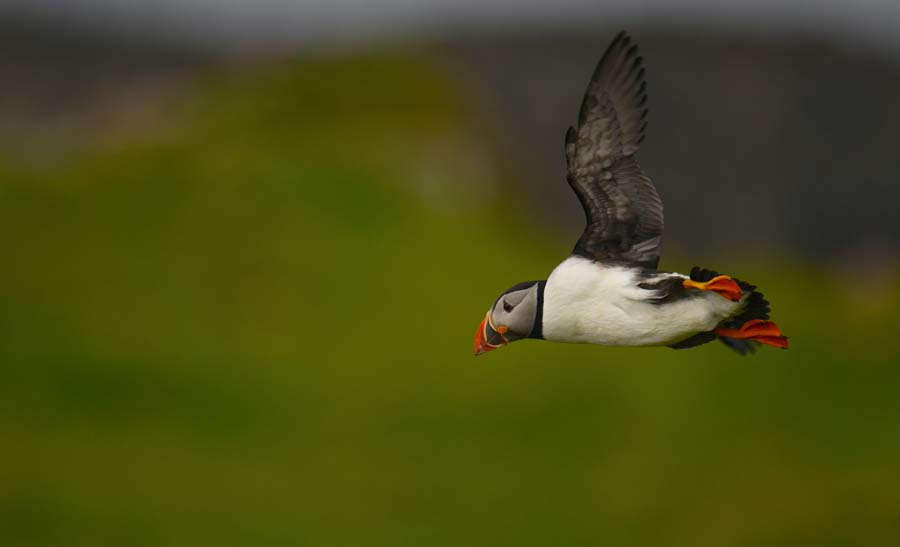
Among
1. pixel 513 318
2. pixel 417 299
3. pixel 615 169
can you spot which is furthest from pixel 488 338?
pixel 417 299

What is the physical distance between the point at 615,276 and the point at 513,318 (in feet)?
1.67

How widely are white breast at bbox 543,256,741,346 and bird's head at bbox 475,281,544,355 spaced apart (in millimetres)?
41

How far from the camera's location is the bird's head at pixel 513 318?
6.14 meters

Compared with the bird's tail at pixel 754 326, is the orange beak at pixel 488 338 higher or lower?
lower

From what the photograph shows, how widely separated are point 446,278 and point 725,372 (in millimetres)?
5238

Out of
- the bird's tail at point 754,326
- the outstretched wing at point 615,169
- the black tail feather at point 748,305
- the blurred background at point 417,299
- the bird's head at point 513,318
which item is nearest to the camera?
the bird's head at point 513,318

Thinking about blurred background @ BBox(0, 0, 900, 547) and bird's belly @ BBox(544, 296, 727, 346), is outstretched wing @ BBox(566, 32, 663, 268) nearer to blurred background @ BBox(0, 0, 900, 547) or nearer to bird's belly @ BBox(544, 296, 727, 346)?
bird's belly @ BBox(544, 296, 727, 346)

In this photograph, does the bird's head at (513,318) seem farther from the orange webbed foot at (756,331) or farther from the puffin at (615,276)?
the orange webbed foot at (756,331)

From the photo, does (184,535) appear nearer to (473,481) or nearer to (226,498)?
(226,498)

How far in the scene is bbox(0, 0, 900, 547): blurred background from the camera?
80.3ft

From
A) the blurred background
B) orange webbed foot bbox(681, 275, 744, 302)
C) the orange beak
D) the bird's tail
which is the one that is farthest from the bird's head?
the blurred background

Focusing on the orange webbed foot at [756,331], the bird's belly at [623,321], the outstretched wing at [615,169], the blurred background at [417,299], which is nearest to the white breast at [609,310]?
the bird's belly at [623,321]

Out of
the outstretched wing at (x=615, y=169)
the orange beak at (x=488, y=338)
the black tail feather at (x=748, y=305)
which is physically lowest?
the orange beak at (x=488, y=338)

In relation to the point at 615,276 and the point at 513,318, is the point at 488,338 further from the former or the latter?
the point at 615,276
